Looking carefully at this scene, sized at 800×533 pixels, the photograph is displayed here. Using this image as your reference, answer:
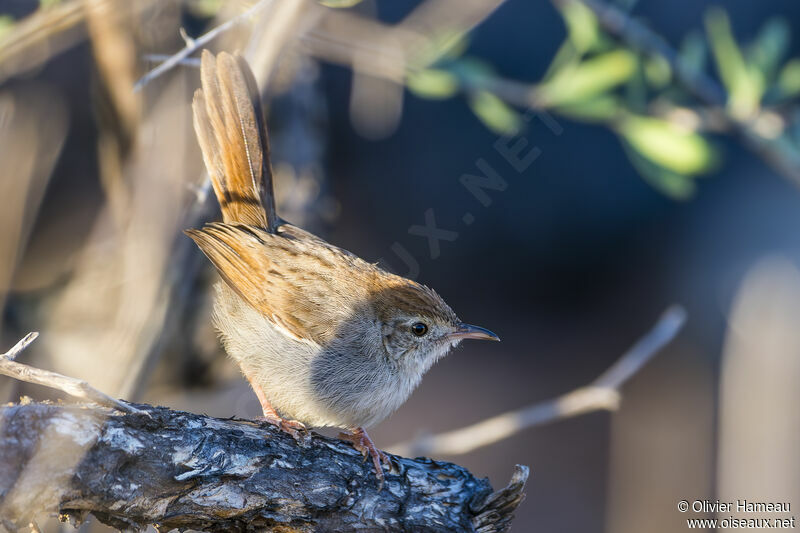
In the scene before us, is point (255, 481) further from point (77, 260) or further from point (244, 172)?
point (77, 260)

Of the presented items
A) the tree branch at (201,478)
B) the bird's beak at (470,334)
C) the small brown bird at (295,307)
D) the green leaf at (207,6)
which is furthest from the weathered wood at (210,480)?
the green leaf at (207,6)

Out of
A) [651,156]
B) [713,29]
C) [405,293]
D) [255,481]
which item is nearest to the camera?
[255,481]

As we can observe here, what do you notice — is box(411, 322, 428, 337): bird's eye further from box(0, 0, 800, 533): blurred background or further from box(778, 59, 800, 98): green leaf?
box(778, 59, 800, 98): green leaf

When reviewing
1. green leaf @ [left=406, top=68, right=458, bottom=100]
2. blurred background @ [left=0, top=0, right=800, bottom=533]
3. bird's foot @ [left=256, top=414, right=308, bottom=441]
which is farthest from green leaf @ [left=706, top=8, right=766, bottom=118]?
bird's foot @ [left=256, top=414, right=308, bottom=441]

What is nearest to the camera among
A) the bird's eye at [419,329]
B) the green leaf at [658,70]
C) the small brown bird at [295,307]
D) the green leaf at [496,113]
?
the small brown bird at [295,307]

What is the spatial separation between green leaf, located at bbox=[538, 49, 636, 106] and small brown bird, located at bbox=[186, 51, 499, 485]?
4.08 ft

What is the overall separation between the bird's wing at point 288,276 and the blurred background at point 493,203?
0.21 metres

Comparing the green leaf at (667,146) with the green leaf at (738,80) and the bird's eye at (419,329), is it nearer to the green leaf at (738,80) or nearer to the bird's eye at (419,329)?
the green leaf at (738,80)

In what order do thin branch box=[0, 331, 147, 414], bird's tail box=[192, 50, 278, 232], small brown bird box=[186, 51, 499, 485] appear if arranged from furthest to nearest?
bird's tail box=[192, 50, 278, 232] → small brown bird box=[186, 51, 499, 485] → thin branch box=[0, 331, 147, 414]

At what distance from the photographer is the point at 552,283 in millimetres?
7379

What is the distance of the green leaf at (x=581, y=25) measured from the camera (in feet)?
12.2

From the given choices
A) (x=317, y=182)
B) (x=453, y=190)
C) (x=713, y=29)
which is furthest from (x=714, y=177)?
(x=317, y=182)

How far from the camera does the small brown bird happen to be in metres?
3.19

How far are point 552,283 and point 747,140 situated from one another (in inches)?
138
